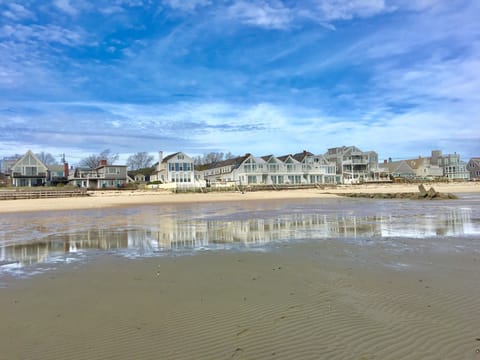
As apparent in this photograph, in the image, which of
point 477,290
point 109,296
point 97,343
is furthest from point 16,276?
point 477,290

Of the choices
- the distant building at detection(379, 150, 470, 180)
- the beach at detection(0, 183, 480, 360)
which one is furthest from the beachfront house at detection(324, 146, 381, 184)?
the beach at detection(0, 183, 480, 360)

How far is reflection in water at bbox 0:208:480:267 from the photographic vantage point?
10.5m

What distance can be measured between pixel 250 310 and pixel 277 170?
68173 mm

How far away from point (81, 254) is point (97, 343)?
20.9 ft

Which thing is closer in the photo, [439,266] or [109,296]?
[109,296]

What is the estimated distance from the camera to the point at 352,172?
3228 inches

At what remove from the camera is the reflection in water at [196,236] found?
10.5 m

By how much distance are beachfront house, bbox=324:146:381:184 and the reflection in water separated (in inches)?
2712

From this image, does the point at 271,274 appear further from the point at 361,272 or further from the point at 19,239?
the point at 19,239

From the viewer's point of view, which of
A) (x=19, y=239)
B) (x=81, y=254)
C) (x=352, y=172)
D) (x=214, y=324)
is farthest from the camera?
(x=352, y=172)

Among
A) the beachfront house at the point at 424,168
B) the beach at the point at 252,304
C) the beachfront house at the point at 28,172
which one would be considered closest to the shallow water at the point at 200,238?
the beach at the point at 252,304

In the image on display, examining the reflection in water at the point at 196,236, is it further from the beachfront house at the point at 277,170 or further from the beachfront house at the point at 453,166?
the beachfront house at the point at 453,166

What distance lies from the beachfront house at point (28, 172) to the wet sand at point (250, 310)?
69945mm

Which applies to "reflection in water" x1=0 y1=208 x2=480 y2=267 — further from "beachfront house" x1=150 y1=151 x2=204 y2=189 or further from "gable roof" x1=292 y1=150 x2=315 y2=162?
"gable roof" x1=292 y1=150 x2=315 y2=162
